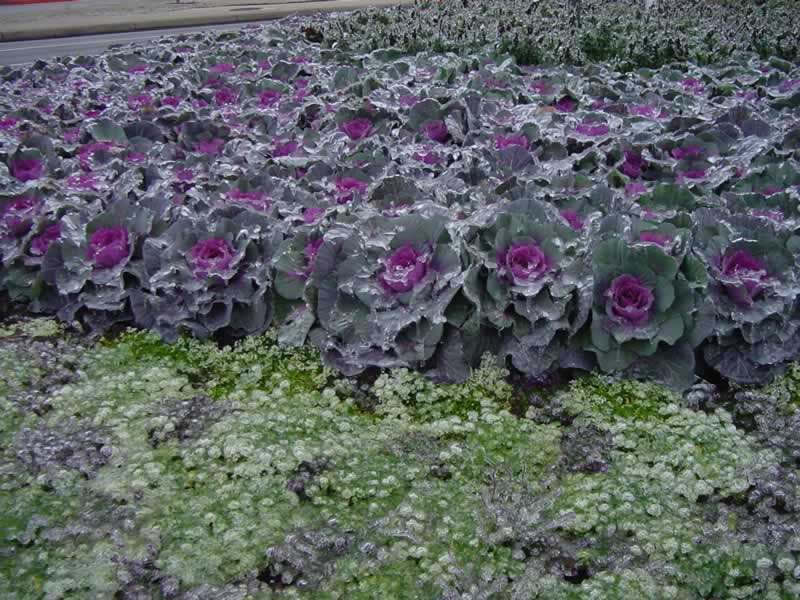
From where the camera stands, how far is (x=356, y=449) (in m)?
3.15

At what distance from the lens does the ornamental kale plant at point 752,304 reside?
344cm

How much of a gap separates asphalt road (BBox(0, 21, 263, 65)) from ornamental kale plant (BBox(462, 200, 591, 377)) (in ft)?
41.5

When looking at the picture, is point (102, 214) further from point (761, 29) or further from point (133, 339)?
point (761, 29)

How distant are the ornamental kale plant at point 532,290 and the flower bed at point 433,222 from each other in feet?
0.03

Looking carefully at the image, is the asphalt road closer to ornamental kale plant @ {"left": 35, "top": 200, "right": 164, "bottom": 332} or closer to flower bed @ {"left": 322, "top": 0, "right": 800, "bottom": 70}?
flower bed @ {"left": 322, "top": 0, "right": 800, "bottom": 70}

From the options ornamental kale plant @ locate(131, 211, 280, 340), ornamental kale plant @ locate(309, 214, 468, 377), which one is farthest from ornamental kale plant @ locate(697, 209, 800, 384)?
ornamental kale plant @ locate(131, 211, 280, 340)

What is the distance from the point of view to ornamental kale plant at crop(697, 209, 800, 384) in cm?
344

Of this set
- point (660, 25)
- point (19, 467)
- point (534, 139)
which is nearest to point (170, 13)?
Result: point (660, 25)

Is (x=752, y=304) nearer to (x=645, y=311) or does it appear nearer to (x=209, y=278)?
(x=645, y=311)

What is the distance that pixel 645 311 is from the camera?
342 cm

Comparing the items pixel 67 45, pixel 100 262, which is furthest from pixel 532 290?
pixel 67 45

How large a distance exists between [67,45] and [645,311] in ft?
52.1

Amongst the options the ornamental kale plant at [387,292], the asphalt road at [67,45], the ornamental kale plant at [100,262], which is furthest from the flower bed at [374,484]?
the asphalt road at [67,45]

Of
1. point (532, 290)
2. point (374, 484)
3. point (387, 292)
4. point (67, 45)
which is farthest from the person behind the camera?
point (67, 45)
